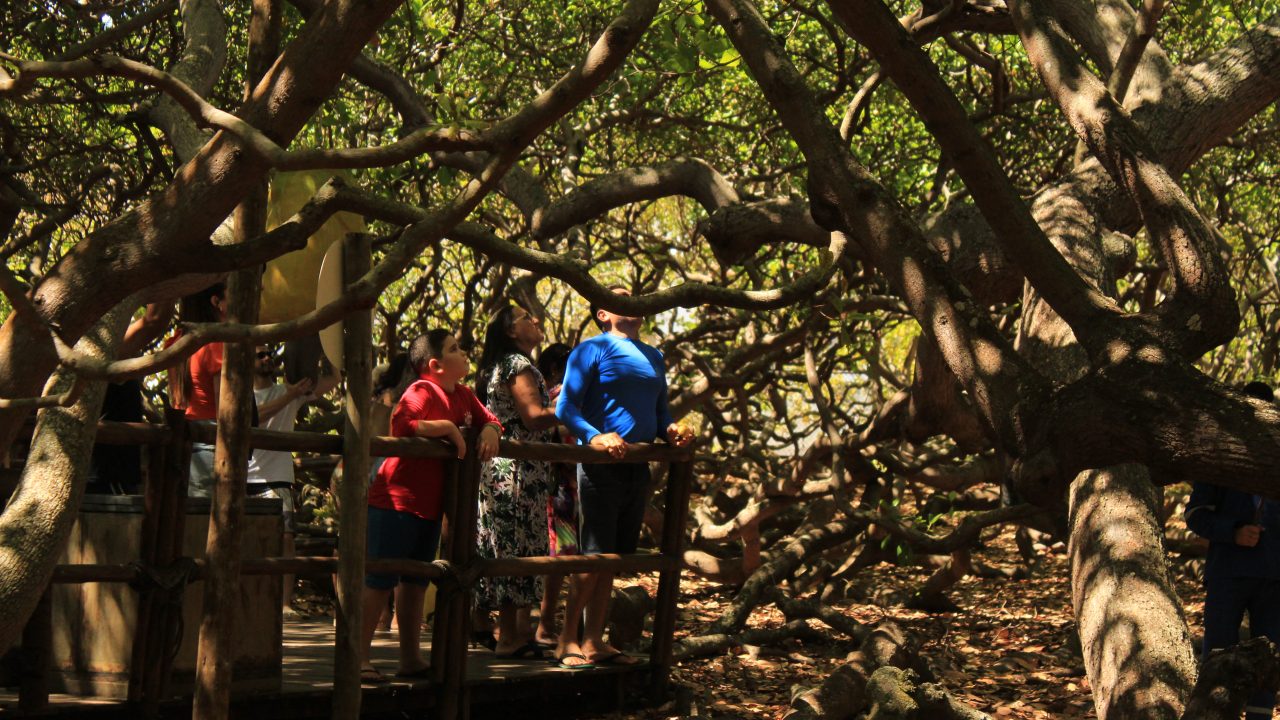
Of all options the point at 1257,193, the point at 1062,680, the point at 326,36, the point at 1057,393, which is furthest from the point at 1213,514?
the point at 1257,193

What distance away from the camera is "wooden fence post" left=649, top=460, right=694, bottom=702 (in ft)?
22.9

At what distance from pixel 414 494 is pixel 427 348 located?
656mm

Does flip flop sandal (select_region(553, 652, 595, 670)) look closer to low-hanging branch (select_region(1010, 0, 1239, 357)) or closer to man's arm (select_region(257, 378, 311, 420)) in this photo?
man's arm (select_region(257, 378, 311, 420))

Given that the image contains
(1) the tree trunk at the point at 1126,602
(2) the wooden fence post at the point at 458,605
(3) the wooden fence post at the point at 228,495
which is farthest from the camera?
(2) the wooden fence post at the point at 458,605

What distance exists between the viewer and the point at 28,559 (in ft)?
12.0

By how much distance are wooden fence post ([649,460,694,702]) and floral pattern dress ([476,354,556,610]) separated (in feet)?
2.14

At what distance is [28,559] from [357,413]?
1.26m

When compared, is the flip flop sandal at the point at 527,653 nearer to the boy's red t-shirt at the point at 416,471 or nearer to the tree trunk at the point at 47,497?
the boy's red t-shirt at the point at 416,471

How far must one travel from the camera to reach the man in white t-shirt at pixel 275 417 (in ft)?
22.0

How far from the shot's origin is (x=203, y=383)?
20.5 feet

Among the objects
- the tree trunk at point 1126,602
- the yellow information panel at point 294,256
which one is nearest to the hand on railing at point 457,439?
the yellow information panel at point 294,256

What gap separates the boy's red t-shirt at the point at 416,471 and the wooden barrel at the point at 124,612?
2.14 feet

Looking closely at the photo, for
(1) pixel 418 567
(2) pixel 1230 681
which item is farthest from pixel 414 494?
(2) pixel 1230 681

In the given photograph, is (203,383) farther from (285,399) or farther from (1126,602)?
(1126,602)
